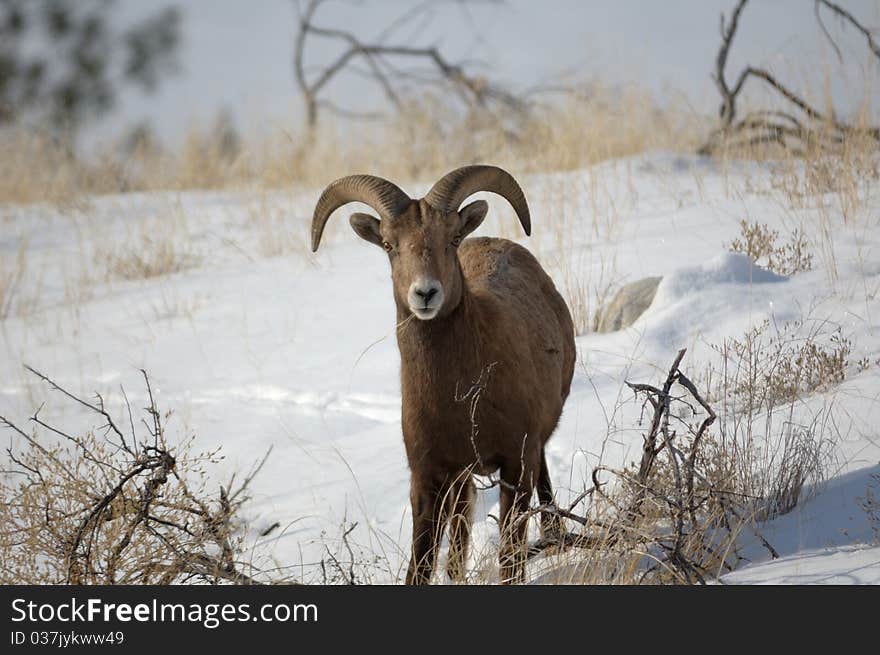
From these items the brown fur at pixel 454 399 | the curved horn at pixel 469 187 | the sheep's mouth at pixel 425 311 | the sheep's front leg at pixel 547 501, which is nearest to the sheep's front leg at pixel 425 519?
the brown fur at pixel 454 399

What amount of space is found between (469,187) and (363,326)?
4.59 meters

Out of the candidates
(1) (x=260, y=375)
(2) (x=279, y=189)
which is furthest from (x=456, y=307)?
(2) (x=279, y=189)

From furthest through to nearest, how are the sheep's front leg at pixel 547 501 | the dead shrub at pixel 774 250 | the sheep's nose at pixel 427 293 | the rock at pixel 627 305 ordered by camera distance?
the rock at pixel 627 305, the dead shrub at pixel 774 250, the sheep's front leg at pixel 547 501, the sheep's nose at pixel 427 293

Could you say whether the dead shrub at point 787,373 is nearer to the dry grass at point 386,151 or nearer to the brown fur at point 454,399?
the brown fur at point 454,399

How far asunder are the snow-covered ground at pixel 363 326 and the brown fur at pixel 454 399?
1.01 feet

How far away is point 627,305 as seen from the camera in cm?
756

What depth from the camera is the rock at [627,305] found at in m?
7.50

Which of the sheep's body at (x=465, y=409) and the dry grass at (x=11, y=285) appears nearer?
the sheep's body at (x=465, y=409)

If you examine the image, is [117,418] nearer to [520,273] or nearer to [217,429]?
[217,429]

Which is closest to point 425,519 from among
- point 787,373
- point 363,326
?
point 787,373

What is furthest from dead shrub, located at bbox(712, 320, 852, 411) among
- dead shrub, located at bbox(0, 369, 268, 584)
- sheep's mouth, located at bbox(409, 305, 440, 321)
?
dead shrub, located at bbox(0, 369, 268, 584)

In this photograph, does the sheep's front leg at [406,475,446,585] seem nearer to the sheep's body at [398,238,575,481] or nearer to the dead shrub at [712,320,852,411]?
the sheep's body at [398,238,575,481]

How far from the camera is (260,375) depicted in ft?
28.5
